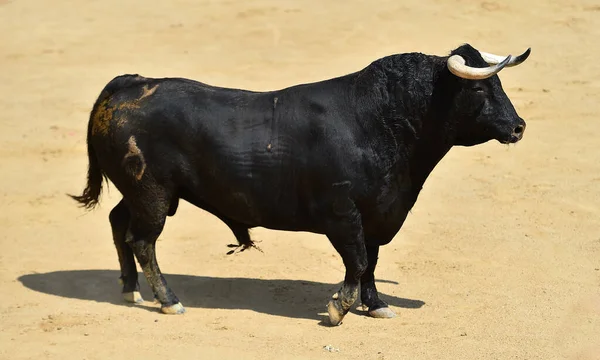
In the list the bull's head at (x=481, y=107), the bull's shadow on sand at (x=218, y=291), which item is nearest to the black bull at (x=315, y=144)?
the bull's head at (x=481, y=107)

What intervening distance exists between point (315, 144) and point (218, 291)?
199 centimetres

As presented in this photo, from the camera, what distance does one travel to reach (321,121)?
9.24 metres

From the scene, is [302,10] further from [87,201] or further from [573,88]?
[87,201]

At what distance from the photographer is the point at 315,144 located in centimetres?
921

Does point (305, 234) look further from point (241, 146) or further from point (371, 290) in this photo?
point (241, 146)

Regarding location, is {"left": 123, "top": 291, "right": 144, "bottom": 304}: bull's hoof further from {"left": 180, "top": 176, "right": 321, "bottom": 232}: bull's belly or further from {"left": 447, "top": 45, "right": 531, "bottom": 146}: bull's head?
{"left": 447, "top": 45, "right": 531, "bottom": 146}: bull's head

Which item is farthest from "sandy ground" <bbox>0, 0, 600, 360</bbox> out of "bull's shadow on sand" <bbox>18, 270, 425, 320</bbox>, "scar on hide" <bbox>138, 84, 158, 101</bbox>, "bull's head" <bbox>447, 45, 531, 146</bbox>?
"scar on hide" <bbox>138, 84, 158, 101</bbox>

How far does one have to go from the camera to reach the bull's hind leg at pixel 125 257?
9.99 metres

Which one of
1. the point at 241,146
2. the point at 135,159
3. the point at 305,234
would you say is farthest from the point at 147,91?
the point at 305,234

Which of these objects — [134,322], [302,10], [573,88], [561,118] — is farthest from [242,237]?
[302,10]

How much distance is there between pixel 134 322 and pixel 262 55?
10.4 m

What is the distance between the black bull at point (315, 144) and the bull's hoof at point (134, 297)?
15.5 inches

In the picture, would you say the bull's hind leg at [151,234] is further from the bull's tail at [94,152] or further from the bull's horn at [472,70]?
the bull's horn at [472,70]

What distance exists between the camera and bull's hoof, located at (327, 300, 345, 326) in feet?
30.5
